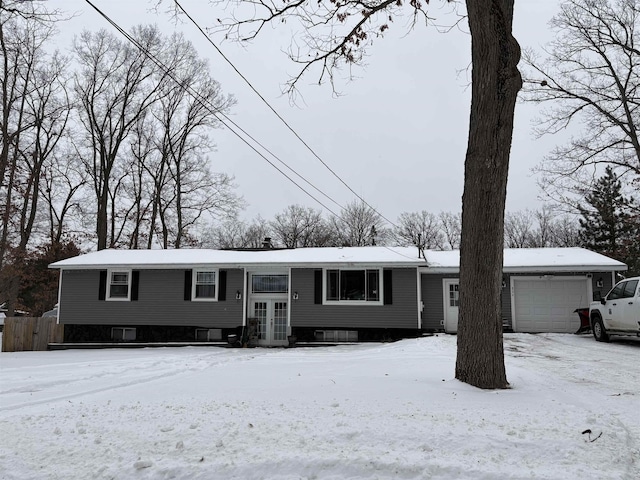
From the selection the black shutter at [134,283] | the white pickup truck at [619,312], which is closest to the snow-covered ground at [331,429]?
the white pickup truck at [619,312]

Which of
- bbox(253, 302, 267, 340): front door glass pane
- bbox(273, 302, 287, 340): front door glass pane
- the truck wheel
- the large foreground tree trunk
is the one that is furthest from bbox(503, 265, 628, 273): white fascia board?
the large foreground tree trunk

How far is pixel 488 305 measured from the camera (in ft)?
18.1

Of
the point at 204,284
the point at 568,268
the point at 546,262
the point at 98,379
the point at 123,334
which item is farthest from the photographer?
the point at 123,334

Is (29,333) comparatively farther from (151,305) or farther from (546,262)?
(546,262)

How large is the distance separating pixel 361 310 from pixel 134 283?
9.17m

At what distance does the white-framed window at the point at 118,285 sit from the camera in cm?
1823

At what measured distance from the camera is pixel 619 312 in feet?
37.9

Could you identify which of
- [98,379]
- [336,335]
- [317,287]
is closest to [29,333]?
[317,287]

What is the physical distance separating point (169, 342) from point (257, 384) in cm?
1284

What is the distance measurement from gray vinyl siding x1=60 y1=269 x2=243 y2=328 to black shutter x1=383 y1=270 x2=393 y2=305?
5.57m

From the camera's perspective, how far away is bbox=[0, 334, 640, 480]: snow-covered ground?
323 centimetres

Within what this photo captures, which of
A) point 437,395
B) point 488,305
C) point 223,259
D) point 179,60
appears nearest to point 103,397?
point 437,395

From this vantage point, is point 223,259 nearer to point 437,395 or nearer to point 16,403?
point 16,403

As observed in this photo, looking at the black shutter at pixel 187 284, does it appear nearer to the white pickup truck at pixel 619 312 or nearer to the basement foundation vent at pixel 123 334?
the basement foundation vent at pixel 123 334
